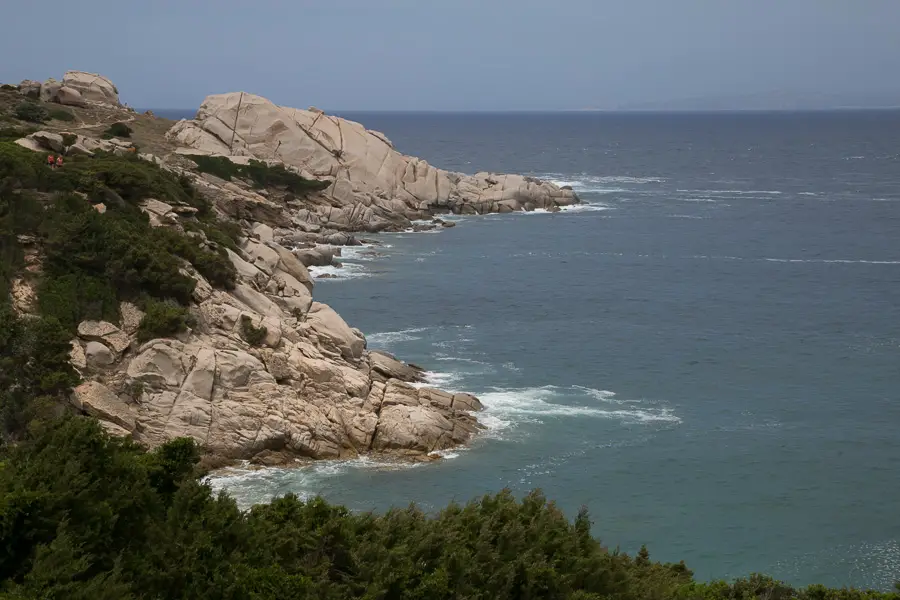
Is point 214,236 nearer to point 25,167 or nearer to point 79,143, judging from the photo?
point 25,167

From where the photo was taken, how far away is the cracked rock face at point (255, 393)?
3152 cm

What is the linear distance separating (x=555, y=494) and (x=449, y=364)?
12165 millimetres

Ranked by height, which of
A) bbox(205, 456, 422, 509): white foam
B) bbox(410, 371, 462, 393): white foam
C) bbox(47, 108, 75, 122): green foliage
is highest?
bbox(47, 108, 75, 122): green foliage

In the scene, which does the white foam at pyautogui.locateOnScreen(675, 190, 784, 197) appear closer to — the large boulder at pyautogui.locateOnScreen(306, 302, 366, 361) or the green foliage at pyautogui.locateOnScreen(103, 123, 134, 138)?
the green foliage at pyautogui.locateOnScreen(103, 123, 134, 138)

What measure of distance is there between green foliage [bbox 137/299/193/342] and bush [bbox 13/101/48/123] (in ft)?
120

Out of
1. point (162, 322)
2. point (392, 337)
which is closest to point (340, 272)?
point (392, 337)

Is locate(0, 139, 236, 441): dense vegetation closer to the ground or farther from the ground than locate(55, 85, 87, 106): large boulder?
closer to the ground

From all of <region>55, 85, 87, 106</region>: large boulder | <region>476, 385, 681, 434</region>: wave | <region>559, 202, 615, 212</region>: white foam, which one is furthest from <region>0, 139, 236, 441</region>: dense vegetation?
<region>559, 202, 615, 212</region>: white foam

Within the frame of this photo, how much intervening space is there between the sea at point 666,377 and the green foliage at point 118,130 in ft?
59.7

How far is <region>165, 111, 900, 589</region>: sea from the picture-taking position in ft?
98.8

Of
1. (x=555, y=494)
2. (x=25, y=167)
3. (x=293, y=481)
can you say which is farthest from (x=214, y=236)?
(x=555, y=494)

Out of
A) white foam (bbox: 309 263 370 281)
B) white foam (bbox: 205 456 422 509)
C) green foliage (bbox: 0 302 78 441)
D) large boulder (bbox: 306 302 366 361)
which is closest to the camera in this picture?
green foliage (bbox: 0 302 78 441)

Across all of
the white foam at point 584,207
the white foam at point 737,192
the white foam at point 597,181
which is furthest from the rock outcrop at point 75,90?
the white foam at point 737,192

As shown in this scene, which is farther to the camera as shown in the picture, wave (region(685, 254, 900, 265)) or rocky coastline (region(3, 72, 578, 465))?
wave (region(685, 254, 900, 265))
